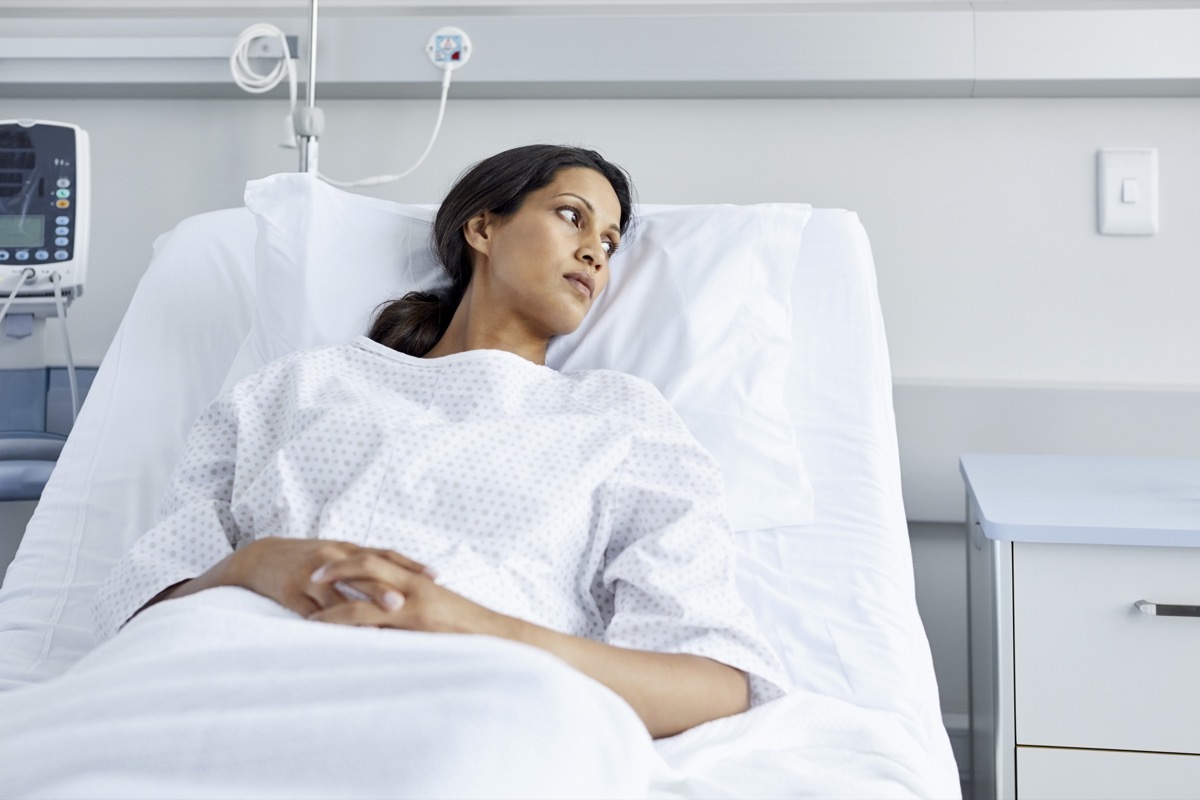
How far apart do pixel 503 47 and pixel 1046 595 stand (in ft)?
4.08

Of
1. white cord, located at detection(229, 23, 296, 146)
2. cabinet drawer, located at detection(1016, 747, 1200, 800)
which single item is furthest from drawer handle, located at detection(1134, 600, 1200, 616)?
white cord, located at detection(229, 23, 296, 146)

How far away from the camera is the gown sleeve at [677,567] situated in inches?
38.7

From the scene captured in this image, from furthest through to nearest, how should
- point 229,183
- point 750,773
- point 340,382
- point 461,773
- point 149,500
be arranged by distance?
point 229,183, point 149,500, point 340,382, point 750,773, point 461,773

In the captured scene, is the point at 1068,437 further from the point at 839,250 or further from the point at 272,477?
the point at 272,477

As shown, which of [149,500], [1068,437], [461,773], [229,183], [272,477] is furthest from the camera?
[229,183]

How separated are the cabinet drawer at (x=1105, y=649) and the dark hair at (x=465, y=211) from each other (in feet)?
2.33

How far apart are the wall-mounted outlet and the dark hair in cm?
52

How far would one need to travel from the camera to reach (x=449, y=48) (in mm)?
1896

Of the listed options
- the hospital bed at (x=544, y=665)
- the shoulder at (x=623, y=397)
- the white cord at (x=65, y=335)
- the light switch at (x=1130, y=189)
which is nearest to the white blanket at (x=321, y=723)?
the hospital bed at (x=544, y=665)

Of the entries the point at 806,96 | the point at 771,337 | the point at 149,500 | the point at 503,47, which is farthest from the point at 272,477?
the point at 806,96

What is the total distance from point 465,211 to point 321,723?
2.79 ft

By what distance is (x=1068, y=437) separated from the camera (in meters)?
1.80

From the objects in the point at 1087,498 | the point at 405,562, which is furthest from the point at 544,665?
the point at 1087,498

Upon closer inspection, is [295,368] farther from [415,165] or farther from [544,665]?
[415,165]
